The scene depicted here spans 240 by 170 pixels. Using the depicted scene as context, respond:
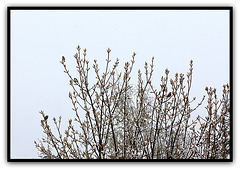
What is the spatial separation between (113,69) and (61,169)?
757 millimetres

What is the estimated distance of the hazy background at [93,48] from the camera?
213 cm

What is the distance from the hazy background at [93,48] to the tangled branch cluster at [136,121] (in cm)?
6

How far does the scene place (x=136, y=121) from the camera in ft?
7.07

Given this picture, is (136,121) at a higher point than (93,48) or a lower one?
lower

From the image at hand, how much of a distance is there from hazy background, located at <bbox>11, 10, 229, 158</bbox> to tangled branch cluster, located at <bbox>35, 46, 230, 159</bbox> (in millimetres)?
61

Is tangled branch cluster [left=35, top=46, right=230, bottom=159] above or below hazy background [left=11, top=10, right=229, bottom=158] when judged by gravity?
below

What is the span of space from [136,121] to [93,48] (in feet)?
1.88

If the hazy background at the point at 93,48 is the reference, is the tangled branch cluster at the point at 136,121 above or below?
below

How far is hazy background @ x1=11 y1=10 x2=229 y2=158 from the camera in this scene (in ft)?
6.98

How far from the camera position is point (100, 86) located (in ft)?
7.05

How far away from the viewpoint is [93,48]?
2148mm

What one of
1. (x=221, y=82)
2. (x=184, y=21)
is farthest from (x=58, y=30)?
(x=221, y=82)

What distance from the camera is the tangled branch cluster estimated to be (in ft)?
7.02
